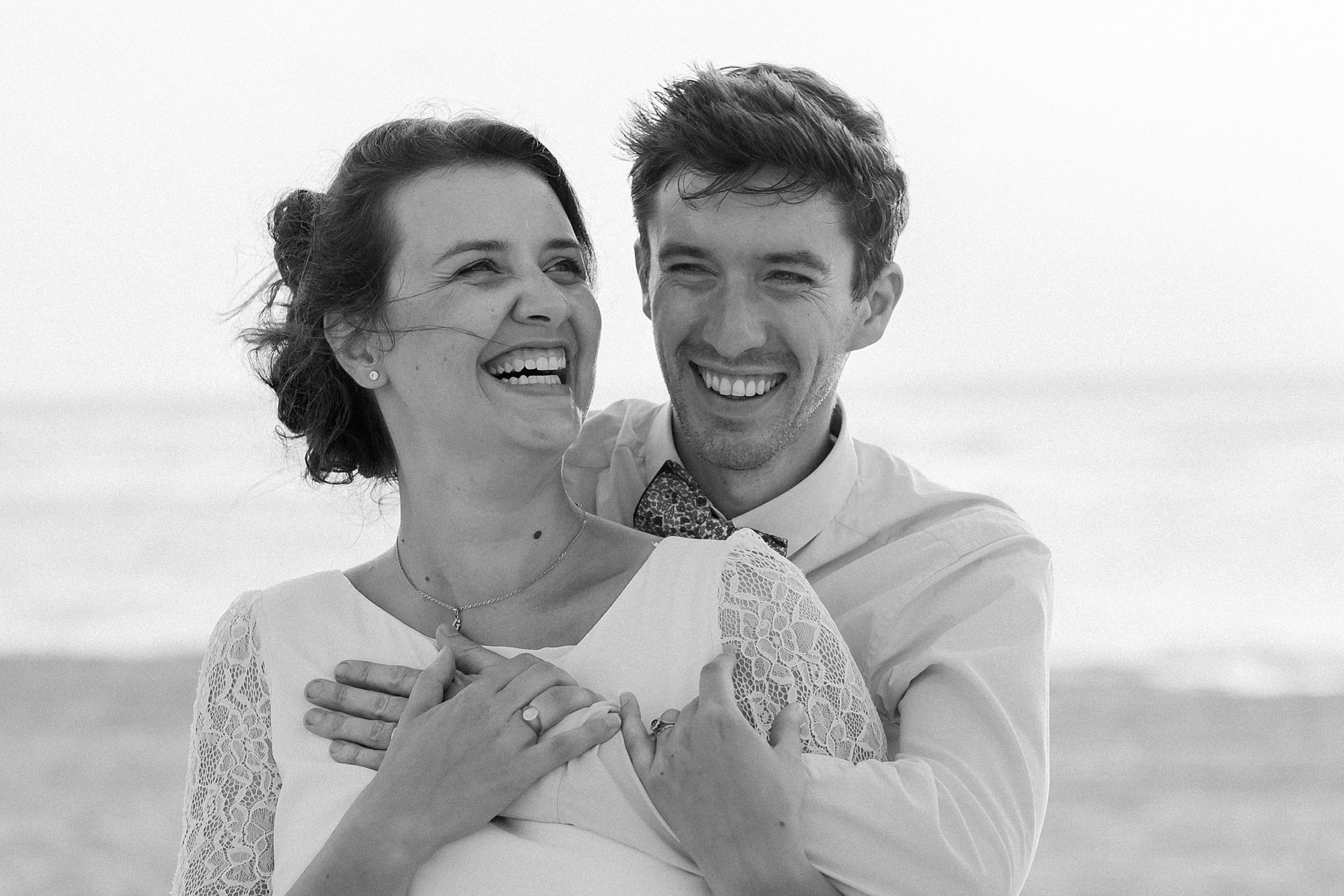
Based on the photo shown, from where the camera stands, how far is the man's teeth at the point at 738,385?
2.96 m

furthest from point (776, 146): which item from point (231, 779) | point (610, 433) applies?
point (231, 779)

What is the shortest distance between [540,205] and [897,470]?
1059 mm

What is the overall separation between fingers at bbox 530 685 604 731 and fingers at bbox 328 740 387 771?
267 millimetres

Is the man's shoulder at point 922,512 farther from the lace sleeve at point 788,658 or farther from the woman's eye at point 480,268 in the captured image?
the woman's eye at point 480,268

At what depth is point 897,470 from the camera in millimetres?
3096

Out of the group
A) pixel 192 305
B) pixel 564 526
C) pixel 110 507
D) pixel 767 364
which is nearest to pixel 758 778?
pixel 564 526

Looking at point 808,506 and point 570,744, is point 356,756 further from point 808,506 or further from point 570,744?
point 808,506

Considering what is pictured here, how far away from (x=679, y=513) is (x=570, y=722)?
72cm

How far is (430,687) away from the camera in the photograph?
2.26 metres

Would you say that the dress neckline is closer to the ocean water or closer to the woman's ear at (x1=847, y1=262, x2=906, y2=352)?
the woman's ear at (x1=847, y1=262, x2=906, y2=352)

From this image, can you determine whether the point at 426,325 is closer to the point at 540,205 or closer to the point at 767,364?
the point at 540,205

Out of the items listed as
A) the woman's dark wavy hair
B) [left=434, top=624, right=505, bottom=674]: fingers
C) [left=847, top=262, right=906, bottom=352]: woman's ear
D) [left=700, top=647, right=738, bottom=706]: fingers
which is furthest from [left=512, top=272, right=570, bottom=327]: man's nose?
[left=847, top=262, right=906, bottom=352]: woman's ear

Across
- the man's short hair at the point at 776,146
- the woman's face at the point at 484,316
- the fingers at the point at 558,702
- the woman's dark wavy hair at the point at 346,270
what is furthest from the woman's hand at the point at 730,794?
the man's short hair at the point at 776,146

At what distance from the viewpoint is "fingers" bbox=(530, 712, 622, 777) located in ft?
6.95
